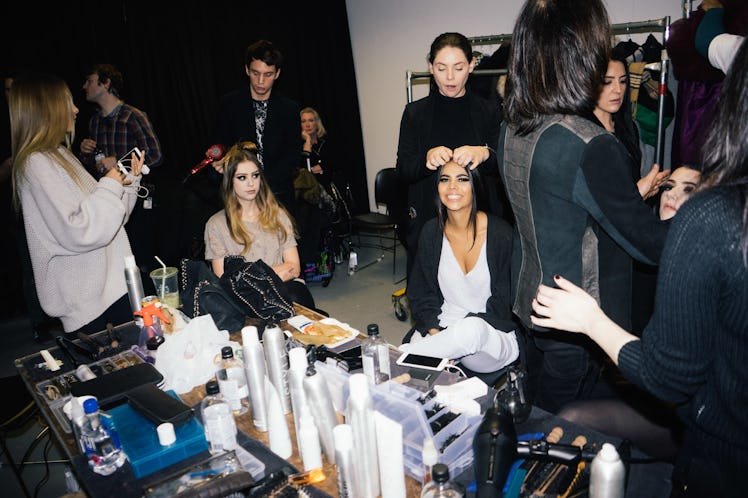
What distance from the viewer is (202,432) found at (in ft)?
4.56

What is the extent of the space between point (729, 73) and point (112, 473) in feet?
5.05

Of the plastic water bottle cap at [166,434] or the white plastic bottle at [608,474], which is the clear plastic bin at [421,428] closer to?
the white plastic bottle at [608,474]

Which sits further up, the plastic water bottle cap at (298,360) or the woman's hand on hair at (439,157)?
the woman's hand on hair at (439,157)

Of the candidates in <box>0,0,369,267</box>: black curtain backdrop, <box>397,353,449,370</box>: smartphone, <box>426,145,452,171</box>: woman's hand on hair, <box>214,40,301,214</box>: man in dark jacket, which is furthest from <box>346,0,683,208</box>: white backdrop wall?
<box>397,353,449,370</box>: smartphone

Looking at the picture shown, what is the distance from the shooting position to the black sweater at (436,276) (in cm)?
234

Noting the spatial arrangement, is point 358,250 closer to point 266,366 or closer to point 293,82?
point 293,82

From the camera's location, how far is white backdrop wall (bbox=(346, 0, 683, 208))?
5.20 m

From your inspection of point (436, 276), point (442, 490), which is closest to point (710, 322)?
point (442, 490)

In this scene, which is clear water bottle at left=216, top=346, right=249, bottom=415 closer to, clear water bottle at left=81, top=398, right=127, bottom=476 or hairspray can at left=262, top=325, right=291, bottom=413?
hairspray can at left=262, top=325, right=291, bottom=413

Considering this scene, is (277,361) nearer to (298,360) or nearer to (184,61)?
(298,360)

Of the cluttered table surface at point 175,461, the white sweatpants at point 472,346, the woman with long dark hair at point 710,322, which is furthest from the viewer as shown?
the white sweatpants at point 472,346

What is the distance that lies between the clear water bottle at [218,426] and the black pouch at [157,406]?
0.06 meters

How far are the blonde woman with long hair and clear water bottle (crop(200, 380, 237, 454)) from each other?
1.06m

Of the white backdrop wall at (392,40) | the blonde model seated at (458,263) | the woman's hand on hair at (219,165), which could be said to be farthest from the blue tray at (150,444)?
the white backdrop wall at (392,40)
